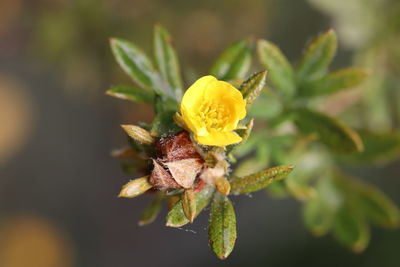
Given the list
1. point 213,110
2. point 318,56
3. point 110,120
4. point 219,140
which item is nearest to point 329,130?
point 318,56

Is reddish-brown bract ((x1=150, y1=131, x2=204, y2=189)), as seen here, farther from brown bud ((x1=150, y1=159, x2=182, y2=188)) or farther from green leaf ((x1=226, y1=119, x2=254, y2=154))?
green leaf ((x1=226, y1=119, x2=254, y2=154))

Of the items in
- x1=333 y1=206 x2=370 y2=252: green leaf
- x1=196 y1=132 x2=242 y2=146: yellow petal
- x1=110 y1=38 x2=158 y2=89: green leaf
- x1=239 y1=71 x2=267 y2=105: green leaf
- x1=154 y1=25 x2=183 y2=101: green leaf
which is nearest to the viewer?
x1=196 y1=132 x2=242 y2=146: yellow petal

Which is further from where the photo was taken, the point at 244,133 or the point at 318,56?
the point at 318,56

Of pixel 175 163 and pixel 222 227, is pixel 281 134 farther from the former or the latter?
pixel 175 163

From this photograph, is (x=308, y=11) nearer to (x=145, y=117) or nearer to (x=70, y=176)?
(x=145, y=117)

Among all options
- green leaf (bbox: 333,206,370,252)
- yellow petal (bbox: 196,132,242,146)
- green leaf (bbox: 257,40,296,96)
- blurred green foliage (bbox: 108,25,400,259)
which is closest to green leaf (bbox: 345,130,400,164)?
blurred green foliage (bbox: 108,25,400,259)

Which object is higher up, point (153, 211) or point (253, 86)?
point (253, 86)
